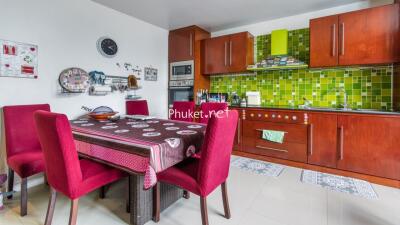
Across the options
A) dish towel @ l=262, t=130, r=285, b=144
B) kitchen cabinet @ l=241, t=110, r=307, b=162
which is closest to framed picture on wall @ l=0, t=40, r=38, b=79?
kitchen cabinet @ l=241, t=110, r=307, b=162

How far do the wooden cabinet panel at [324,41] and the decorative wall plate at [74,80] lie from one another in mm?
3115

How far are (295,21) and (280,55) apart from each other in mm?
626

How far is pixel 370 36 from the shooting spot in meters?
2.50

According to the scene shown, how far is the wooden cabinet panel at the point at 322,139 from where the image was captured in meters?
2.60

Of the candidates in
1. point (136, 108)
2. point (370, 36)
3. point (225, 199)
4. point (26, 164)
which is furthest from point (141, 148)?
point (370, 36)

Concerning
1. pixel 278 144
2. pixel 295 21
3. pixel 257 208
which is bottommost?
pixel 257 208

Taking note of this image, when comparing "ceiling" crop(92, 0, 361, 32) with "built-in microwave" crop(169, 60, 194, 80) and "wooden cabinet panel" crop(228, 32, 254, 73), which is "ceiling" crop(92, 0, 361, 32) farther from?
"built-in microwave" crop(169, 60, 194, 80)

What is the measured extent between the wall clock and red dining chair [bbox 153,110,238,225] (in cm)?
221

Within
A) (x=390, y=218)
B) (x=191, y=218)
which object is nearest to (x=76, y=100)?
(x=191, y=218)

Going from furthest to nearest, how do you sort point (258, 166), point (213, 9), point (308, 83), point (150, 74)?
point (150, 74) < point (308, 83) < point (213, 9) < point (258, 166)

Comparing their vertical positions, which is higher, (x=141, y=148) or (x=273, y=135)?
(x=141, y=148)

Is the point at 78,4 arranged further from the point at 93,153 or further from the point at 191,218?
the point at 191,218

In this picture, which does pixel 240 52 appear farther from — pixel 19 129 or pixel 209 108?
pixel 19 129

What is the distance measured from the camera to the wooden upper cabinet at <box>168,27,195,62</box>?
12.4 feet
